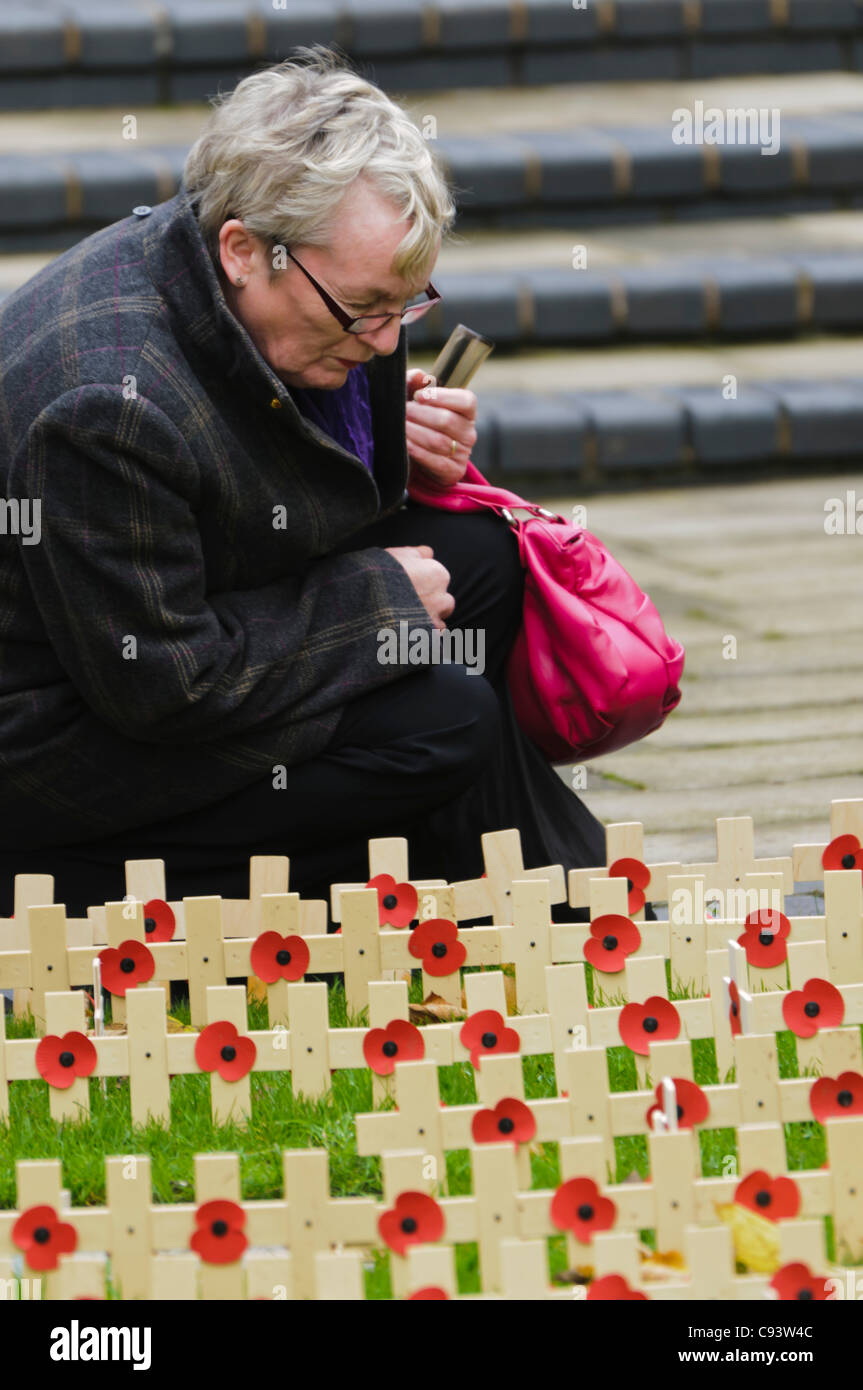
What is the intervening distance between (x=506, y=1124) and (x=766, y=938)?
0.78 metres

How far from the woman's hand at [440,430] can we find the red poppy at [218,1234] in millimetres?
1762

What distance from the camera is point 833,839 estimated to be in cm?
329

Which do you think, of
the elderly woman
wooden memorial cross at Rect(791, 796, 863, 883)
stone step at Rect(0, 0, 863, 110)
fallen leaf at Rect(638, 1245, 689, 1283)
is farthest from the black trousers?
stone step at Rect(0, 0, 863, 110)

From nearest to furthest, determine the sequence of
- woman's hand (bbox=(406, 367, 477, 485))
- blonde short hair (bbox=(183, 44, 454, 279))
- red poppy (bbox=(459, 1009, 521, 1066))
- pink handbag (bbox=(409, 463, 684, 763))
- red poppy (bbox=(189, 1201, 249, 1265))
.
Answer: red poppy (bbox=(189, 1201, 249, 1265)) < red poppy (bbox=(459, 1009, 521, 1066)) < blonde short hair (bbox=(183, 44, 454, 279)) < pink handbag (bbox=(409, 463, 684, 763)) < woman's hand (bbox=(406, 367, 477, 485))

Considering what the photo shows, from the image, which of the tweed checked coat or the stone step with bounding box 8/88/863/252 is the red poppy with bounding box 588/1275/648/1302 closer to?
the tweed checked coat

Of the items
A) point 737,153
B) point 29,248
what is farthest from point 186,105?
point 737,153

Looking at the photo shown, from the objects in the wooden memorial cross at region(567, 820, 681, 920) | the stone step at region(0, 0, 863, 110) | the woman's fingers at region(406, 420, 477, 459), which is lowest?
the wooden memorial cross at region(567, 820, 681, 920)

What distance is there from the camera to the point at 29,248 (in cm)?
770

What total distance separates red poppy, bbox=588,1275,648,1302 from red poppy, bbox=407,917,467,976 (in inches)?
42.7

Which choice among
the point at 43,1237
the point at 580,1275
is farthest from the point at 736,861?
the point at 43,1237

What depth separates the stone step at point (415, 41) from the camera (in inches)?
319

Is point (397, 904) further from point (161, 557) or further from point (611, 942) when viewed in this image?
point (161, 557)

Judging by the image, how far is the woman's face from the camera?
2.99 m

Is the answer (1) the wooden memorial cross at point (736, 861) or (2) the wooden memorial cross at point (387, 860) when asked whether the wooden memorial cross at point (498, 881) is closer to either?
(2) the wooden memorial cross at point (387, 860)
